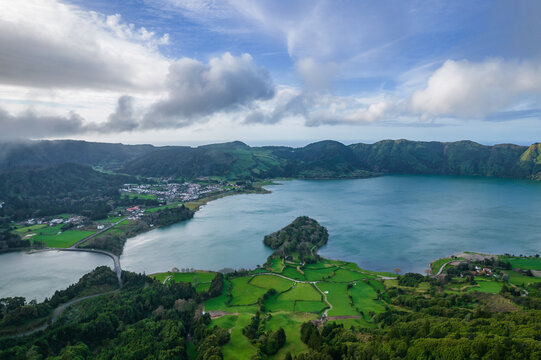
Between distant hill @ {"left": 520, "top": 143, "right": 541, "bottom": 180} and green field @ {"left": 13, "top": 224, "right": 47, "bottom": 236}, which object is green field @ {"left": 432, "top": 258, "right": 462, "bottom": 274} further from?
distant hill @ {"left": 520, "top": 143, "right": 541, "bottom": 180}

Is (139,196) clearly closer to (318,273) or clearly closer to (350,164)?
(318,273)

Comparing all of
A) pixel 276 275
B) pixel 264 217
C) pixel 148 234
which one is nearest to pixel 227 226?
pixel 264 217

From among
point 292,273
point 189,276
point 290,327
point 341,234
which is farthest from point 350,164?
point 290,327

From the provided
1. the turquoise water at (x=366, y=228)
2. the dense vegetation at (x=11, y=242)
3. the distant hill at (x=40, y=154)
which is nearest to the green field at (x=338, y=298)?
the turquoise water at (x=366, y=228)

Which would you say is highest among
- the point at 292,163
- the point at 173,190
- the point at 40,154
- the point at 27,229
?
the point at 40,154

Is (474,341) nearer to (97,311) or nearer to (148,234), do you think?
(97,311)
